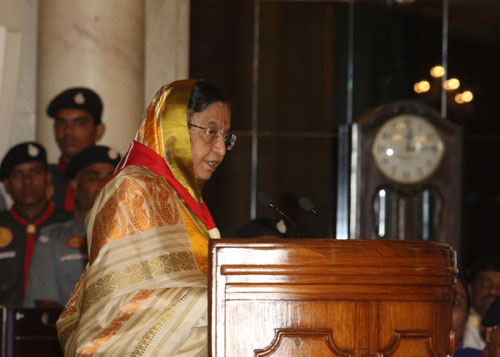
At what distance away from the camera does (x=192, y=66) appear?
820cm

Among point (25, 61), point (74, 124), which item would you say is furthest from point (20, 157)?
point (25, 61)

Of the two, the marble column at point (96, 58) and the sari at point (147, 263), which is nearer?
the sari at point (147, 263)

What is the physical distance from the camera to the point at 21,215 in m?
5.66

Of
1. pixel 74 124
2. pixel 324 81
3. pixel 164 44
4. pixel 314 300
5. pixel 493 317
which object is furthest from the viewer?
pixel 324 81

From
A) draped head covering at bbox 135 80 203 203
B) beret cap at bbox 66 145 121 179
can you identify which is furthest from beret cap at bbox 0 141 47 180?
draped head covering at bbox 135 80 203 203

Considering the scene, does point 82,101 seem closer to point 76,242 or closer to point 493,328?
point 76,242

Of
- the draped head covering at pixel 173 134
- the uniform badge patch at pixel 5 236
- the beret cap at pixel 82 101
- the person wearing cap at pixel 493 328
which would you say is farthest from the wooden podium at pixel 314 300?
the beret cap at pixel 82 101

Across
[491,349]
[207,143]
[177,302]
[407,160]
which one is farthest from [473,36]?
[177,302]

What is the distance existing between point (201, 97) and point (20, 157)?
3.24 m

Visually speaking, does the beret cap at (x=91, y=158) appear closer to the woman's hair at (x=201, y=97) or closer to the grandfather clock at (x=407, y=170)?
the grandfather clock at (x=407, y=170)

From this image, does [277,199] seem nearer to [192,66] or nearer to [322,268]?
[192,66]

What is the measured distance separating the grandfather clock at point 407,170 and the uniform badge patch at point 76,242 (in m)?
2.47

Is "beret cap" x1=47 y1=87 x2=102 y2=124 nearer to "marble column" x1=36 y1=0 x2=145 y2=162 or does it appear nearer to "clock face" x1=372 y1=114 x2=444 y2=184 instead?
"marble column" x1=36 y1=0 x2=145 y2=162

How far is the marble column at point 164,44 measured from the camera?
7727 mm
